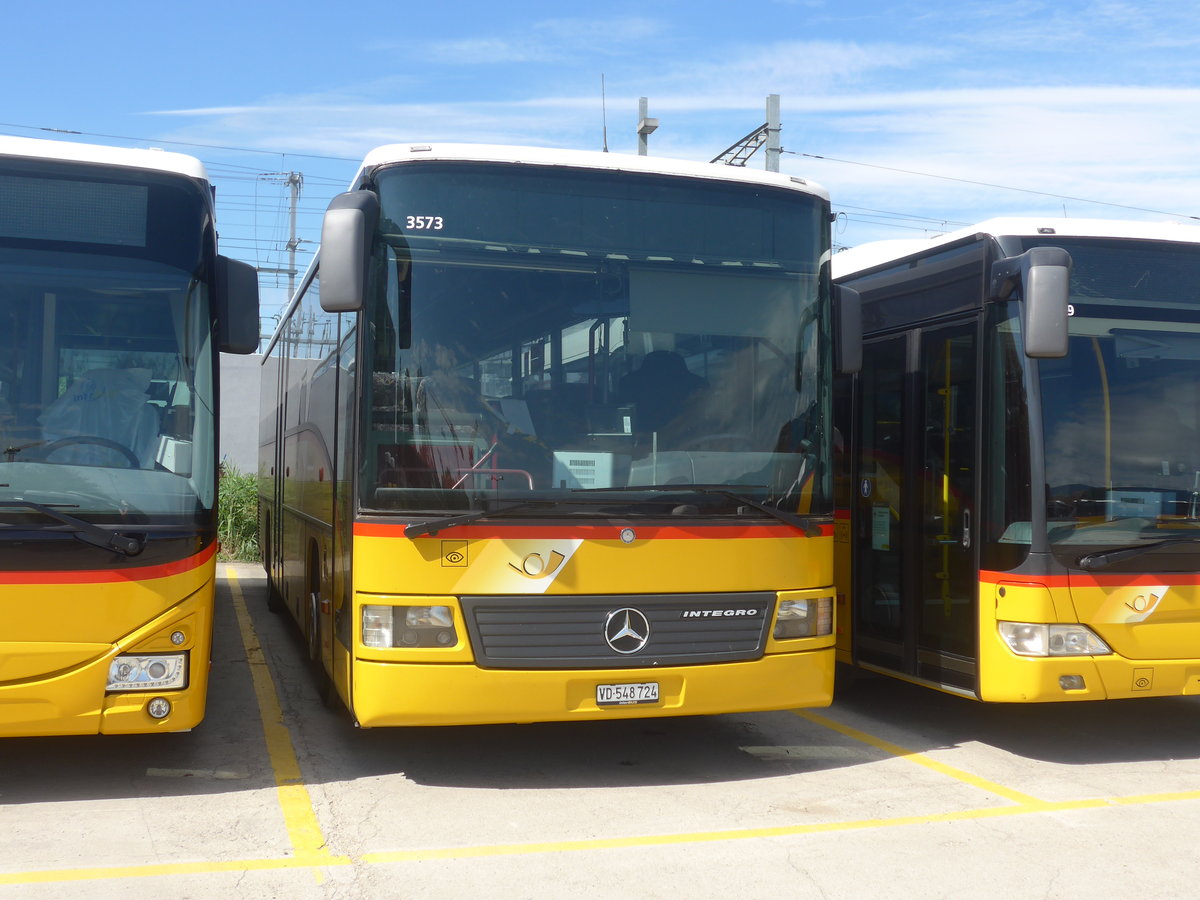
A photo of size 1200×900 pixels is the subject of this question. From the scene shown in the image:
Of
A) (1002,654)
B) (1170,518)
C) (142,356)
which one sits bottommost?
(1002,654)

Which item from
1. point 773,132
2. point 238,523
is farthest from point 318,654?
point 773,132

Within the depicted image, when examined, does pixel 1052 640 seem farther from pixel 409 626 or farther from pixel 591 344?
pixel 409 626

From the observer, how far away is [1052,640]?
664 centimetres

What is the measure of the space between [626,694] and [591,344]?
68.3 inches

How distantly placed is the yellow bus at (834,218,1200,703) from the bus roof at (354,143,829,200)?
1271 mm

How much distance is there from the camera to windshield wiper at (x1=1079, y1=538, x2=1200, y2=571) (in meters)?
6.67

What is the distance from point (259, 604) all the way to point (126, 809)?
810 centimetres

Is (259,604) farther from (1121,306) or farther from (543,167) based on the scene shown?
(1121,306)

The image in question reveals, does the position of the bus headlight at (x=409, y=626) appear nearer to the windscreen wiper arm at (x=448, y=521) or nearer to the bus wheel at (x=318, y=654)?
the windscreen wiper arm at (x=448, y=521)

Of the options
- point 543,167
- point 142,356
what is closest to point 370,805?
point 142,356

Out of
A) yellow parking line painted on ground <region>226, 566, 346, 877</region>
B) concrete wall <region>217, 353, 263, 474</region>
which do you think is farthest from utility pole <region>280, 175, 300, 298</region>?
yellow parking line painted on ground <region>226, 566, 346, 877</region>

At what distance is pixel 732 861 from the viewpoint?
16.7 feet

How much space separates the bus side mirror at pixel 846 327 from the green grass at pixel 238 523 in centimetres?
1277

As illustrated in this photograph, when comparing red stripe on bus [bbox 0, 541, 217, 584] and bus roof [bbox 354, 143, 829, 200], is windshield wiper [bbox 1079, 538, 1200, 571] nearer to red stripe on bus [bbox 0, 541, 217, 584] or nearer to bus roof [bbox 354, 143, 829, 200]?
bus roof [bbox 354, 143, 829, 200]
